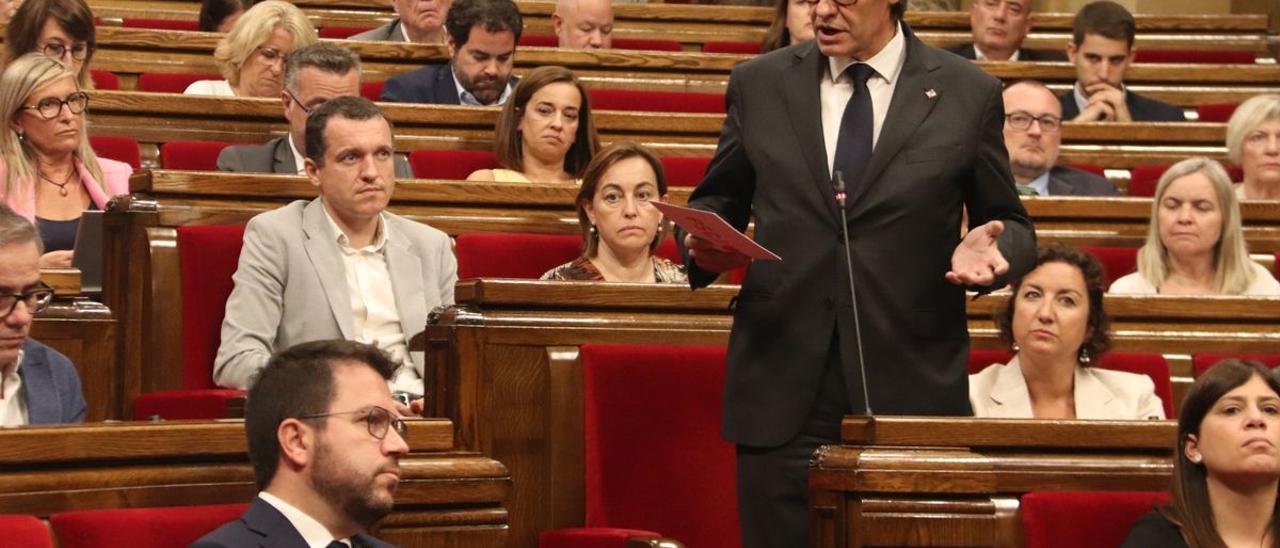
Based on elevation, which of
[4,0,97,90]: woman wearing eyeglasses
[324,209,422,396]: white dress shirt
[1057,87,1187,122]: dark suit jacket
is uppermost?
[4,0,97,90]: woman wearing eyeglasses

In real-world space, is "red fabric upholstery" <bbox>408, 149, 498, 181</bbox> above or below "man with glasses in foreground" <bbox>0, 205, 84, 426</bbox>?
above

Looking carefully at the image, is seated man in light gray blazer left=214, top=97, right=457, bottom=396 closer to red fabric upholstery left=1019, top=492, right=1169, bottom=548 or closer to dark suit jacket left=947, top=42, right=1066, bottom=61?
red fabric upholstery left=1019, top=492, right=1169, bottom=548

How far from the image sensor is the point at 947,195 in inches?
67.2

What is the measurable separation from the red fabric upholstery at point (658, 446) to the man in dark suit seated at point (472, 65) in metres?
1.53

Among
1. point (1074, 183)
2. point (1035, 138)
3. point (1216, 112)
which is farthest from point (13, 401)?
point (1216, 112)

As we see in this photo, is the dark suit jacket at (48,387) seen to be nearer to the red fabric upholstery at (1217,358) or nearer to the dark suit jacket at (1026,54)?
the red fabric upholstery at (1217,358)

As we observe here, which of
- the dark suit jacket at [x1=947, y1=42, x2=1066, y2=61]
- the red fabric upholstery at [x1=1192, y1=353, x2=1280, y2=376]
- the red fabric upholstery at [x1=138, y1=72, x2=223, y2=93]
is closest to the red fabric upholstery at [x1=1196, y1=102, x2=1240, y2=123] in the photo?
the dark suit jacket at [x1=947, y1=42, x2=1066, y2=61]

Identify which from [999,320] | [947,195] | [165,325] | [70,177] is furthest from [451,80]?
[947,195]

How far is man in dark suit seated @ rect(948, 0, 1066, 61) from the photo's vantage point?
424 cm

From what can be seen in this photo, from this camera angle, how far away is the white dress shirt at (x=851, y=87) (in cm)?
173

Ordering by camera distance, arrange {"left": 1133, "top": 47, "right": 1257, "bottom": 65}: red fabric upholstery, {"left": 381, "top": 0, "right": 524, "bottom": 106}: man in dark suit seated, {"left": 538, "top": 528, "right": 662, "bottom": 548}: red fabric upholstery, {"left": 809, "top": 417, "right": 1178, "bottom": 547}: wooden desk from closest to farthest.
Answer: {"left": 809, "top": 417, "right": 1178, "bottom": 547}: wooden desk < {"left": 538, "top": 528, "right": 662, "bottom": 548}: red fabric upholstery < {"left": 381, "top": 0, "right": 524, "bottom": 106}: man in dark suit seated < {"left": 1133, "top": 47, "right": 1257, "bottom": 65}: red fabric upholstery

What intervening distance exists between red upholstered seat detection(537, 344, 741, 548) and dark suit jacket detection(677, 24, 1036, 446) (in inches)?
12.0

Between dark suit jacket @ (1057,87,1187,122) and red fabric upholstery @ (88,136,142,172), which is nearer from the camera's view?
red fabric upholstery @ (88,136,142,172)

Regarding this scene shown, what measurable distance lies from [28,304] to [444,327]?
442mm
